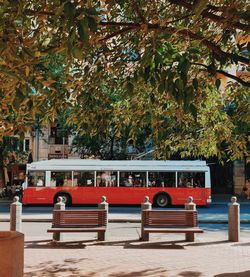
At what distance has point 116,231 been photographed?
15.4 metres

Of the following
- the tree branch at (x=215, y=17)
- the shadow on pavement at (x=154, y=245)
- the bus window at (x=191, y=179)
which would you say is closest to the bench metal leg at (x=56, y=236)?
the shadow on pavement at (x=154, y=245)

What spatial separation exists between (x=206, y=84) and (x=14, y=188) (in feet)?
93.2

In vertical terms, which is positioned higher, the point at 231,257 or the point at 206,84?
the point at 206,84

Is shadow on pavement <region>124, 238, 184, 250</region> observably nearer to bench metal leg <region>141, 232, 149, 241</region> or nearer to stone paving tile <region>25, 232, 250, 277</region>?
stone paving tile <region>25, 232, 250, 277</region>

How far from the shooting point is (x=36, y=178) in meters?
26.6

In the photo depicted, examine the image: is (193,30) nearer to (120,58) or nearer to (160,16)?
(160,16)

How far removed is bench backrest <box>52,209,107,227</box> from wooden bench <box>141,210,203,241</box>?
1.11 m

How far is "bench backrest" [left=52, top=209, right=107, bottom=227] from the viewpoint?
1213 centimetres

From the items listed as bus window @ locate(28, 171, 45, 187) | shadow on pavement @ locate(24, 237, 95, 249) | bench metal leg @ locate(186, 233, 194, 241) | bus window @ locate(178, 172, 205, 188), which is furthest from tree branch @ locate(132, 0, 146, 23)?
bus window @ locate(28, 171, 45, 187)

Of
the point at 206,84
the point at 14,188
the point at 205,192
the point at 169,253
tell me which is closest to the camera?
the point at 206,84

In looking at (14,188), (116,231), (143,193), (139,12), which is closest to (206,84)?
(139,12)

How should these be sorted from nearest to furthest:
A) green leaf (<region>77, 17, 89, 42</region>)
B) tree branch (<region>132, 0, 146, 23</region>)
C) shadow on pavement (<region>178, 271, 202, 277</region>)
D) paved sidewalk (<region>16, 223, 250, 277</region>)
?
green leaf (<region>77, 17, 89, 42</region>)
tree branch (<region>132, 0, 146, 23</region>)
shadow on pavement (<region>178, 271, 202, 277</region>)
paved sidewalk (<region>16, 223, 250, 277</region>)

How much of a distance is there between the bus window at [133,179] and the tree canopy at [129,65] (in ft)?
52.8

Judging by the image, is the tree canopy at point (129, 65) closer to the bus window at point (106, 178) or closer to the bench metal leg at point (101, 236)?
the bench metal leg at point (101, 236)
